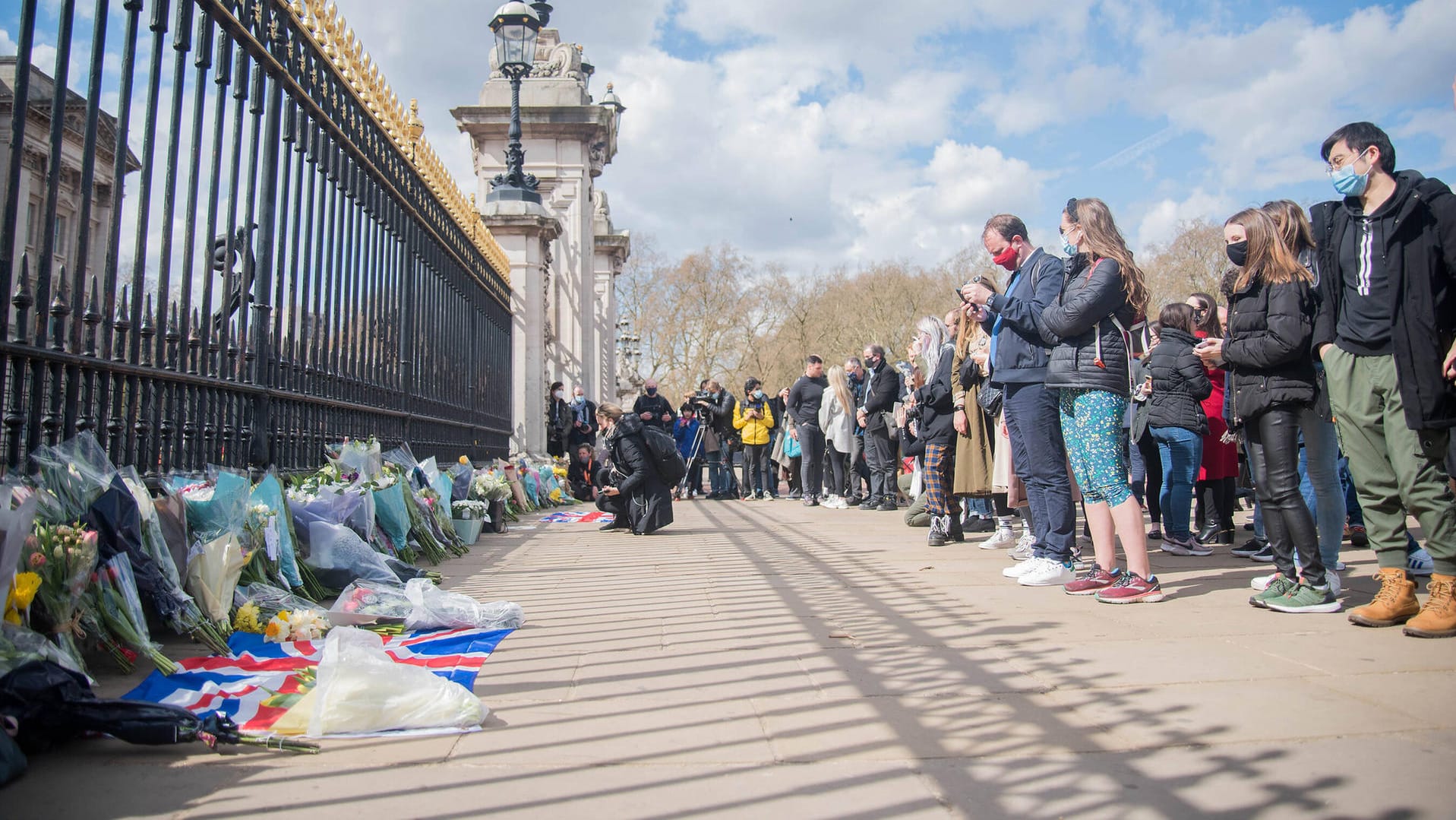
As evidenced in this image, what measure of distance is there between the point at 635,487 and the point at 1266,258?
6.06 meters

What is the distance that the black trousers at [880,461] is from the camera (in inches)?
472

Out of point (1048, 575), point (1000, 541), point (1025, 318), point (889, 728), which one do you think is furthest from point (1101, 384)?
point (1000, 541)

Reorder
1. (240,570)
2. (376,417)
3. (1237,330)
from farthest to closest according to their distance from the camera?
1. (376,417)
2. (1237,330)
3. (240,570)

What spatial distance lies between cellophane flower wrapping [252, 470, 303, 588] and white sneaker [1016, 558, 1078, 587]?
373 cm

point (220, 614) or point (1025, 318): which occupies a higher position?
point (1025, 318)

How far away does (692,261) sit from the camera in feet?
157

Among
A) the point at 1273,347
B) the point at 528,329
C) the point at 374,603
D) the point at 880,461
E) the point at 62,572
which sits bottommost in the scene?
the point at 374,603

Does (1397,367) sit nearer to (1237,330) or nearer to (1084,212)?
(1237,330)

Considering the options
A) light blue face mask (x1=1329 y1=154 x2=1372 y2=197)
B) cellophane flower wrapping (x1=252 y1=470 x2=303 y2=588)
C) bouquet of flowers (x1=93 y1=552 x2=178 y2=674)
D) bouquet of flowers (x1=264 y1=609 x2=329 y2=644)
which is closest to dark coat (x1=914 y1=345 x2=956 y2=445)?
light blue face mask (x1=1329 y1=154 x2=1372 y2=197)

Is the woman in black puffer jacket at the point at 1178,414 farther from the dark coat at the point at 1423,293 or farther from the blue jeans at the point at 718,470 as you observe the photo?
the blue jeans at the point at 718,470

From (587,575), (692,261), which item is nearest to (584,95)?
(587,575)

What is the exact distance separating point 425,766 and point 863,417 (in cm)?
943

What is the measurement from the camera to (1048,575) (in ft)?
18.2

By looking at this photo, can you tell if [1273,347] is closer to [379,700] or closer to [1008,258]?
[1008,258]
